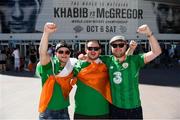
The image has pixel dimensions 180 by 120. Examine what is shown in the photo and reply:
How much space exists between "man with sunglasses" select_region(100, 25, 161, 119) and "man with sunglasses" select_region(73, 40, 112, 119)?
0.10 meters

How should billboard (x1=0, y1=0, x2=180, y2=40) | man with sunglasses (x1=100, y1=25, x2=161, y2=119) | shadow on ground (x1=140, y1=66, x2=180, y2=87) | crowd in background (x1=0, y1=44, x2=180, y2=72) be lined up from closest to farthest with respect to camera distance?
man with sunglasses (x1=100, y1=25, x2=161, y2=119) < shadow on ground (x1=140, y1=66, x2=180, y2=87) < crowd in background (x1=0, y1=44, x2=180, y2=72) < billboard (x1=0, y1=0, x2=180, y2=40)

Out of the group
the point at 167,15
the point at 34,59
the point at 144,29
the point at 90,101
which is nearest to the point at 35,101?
the point at 90,101

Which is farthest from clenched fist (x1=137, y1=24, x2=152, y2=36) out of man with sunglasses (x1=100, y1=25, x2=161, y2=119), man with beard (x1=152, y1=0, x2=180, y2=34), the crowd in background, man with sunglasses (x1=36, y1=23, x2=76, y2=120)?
man with beard (x1=152, y1=0, x2=180, y2=34)

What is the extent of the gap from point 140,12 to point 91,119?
1254 inches

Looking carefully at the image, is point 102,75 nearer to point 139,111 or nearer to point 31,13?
point 139,111

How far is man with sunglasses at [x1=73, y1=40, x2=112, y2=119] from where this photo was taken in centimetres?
564

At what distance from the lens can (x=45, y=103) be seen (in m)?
5.48

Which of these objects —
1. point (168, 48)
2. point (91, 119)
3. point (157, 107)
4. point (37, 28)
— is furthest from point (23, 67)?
point (91, 119)

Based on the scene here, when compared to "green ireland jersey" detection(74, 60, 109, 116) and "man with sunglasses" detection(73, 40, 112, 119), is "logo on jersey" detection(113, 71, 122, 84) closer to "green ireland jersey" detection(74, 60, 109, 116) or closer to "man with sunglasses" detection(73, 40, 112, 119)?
"man with sunglasses" detection(73, 40, 112, 119)

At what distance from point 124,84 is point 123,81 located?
0.14 ft

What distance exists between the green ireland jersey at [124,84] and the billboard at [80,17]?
98.1 feet

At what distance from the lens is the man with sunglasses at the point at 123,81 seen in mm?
5582

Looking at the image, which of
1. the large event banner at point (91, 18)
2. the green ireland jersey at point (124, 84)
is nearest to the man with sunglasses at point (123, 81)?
the green ireland jersey at point (124, 84)

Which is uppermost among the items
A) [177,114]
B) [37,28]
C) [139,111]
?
[37,28]
